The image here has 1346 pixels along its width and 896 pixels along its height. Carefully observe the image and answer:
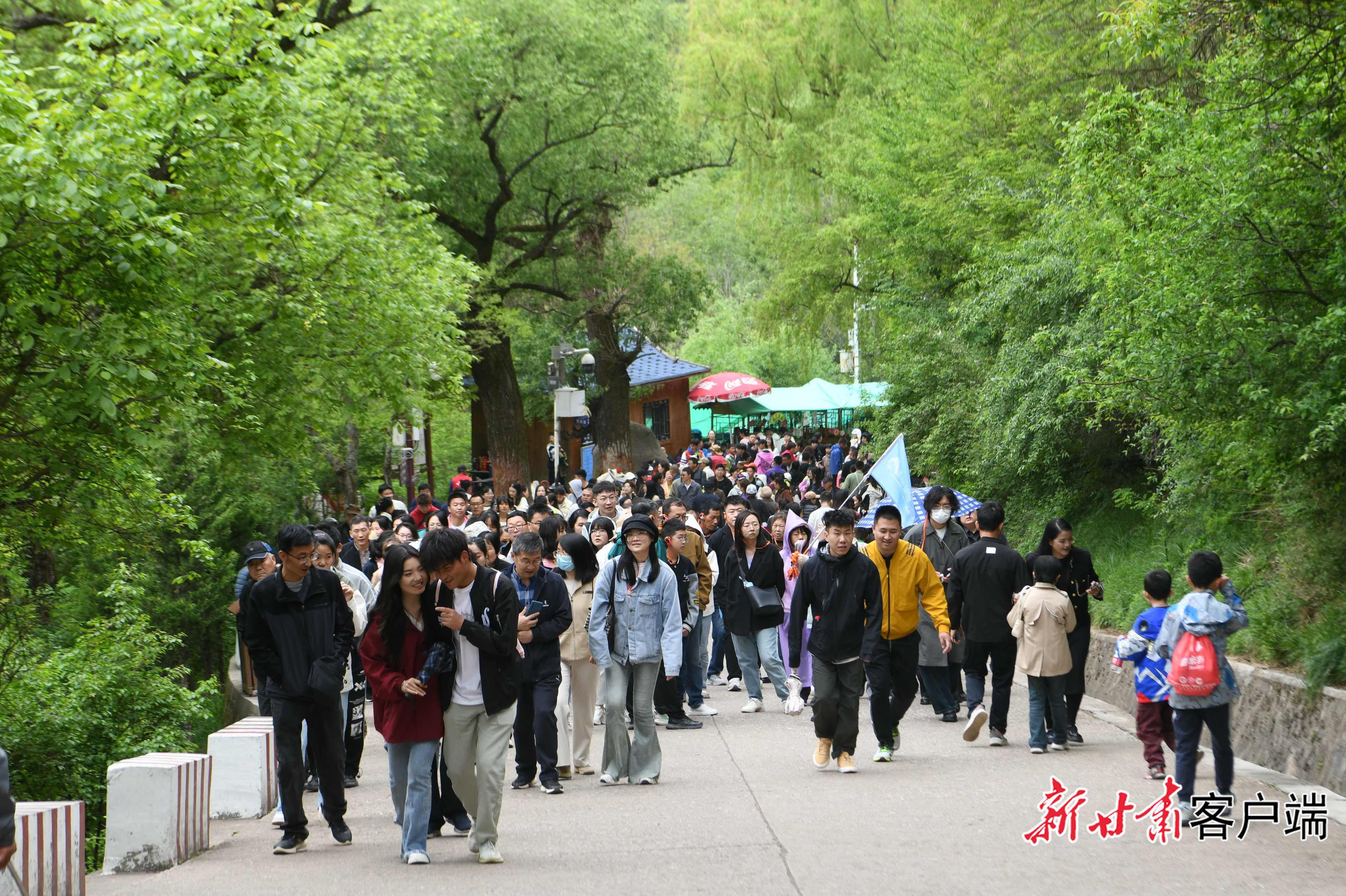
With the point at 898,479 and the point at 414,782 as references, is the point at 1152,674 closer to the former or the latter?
the point at 414,782

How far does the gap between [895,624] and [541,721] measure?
2.55 meters

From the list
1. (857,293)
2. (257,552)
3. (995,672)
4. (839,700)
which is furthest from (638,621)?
(857,293)

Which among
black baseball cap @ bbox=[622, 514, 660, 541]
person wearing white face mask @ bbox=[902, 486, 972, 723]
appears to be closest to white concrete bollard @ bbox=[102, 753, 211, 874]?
black baseball cap @ bbox=[622, 514, 660, 541]

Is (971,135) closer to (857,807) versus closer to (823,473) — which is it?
(823,473)

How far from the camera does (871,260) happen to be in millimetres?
23031

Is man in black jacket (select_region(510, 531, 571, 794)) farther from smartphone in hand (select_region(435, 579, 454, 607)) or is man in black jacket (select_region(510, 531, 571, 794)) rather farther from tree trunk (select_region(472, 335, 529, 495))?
tree trunk (select_region(472, 335, 529, 495))

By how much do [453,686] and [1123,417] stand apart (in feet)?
30.5

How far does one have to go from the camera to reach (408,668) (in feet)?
22.1

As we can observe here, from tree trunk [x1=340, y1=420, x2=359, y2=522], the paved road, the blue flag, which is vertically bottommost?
the paved road

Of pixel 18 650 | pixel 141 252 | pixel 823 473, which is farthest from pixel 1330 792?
pixel 823 473

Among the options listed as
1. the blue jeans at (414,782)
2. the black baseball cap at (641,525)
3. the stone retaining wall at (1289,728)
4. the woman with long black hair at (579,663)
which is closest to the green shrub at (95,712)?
the woman with long black hair at (579,663)

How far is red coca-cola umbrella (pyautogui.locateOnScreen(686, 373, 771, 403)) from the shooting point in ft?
152

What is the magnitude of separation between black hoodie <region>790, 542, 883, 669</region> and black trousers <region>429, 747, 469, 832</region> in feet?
8.65

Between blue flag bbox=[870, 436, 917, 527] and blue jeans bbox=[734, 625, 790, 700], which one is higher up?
blue flag bbox=[870, 436, 917, 527]
